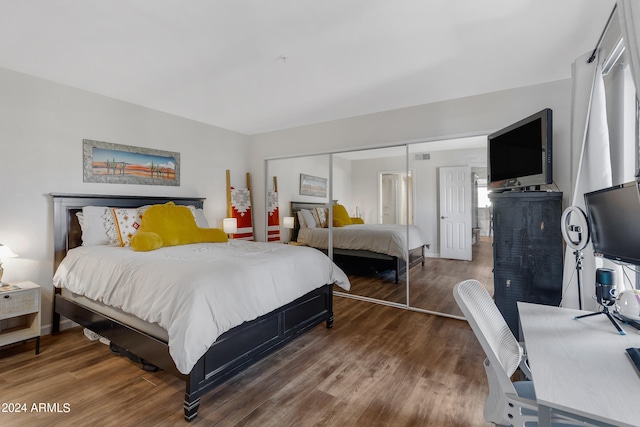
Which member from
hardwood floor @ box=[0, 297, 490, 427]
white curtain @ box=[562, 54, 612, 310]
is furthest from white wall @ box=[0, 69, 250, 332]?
white curtain @ box=[562, 54, 612, 310]

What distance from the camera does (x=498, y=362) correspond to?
1098 mm

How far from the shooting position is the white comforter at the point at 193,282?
1.79m

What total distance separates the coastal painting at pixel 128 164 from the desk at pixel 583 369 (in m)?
4.07

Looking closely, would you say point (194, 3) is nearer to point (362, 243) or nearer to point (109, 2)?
point (109, 2)

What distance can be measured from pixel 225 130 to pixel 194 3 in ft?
10.1

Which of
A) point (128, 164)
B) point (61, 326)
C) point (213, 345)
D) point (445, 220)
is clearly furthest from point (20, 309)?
point (445, 220)

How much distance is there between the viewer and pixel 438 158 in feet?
11.7

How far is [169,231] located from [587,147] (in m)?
3.72

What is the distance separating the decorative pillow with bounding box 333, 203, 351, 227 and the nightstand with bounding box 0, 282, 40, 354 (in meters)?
3.26

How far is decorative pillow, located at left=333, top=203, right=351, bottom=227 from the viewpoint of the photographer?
4.30 meters

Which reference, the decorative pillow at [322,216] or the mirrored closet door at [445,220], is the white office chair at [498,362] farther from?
the decorative pillow at [322,216]

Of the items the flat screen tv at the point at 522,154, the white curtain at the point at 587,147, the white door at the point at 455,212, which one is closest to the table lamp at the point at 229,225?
the white door at the point at 455,212

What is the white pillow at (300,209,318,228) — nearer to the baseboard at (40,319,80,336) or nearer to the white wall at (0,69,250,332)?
the white wall at (0,69,250,332)

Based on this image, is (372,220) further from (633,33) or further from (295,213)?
(633,33)
